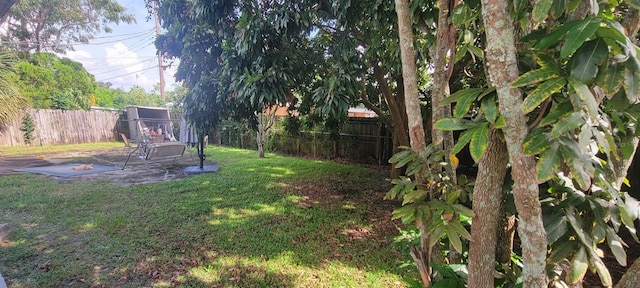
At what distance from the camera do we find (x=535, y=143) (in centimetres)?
84

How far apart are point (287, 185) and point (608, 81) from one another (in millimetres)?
4930

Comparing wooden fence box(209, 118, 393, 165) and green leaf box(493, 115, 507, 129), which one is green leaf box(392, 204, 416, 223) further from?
wooden fence box(209, 118, 393, 165)

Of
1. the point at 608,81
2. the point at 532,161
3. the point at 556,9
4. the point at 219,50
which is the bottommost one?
the point at 532,161

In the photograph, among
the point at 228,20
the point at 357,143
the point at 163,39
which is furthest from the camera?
the point at 357,143

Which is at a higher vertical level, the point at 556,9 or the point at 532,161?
the point at 556,9

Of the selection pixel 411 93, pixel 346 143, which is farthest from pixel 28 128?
pixel 411 93

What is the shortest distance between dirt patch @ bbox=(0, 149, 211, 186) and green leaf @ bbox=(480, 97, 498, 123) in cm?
591

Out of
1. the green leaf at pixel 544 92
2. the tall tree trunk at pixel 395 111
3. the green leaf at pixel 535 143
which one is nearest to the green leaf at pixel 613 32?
the green leaf at pixel 544 92

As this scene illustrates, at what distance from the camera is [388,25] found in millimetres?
3016

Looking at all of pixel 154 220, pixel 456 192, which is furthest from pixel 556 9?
pixel 154 220

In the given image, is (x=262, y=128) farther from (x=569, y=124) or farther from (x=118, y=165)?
(x=569, y=124)

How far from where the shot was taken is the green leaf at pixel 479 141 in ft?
3.00

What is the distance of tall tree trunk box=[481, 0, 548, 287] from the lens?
3.02ft

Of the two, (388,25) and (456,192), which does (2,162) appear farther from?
(456,192)
